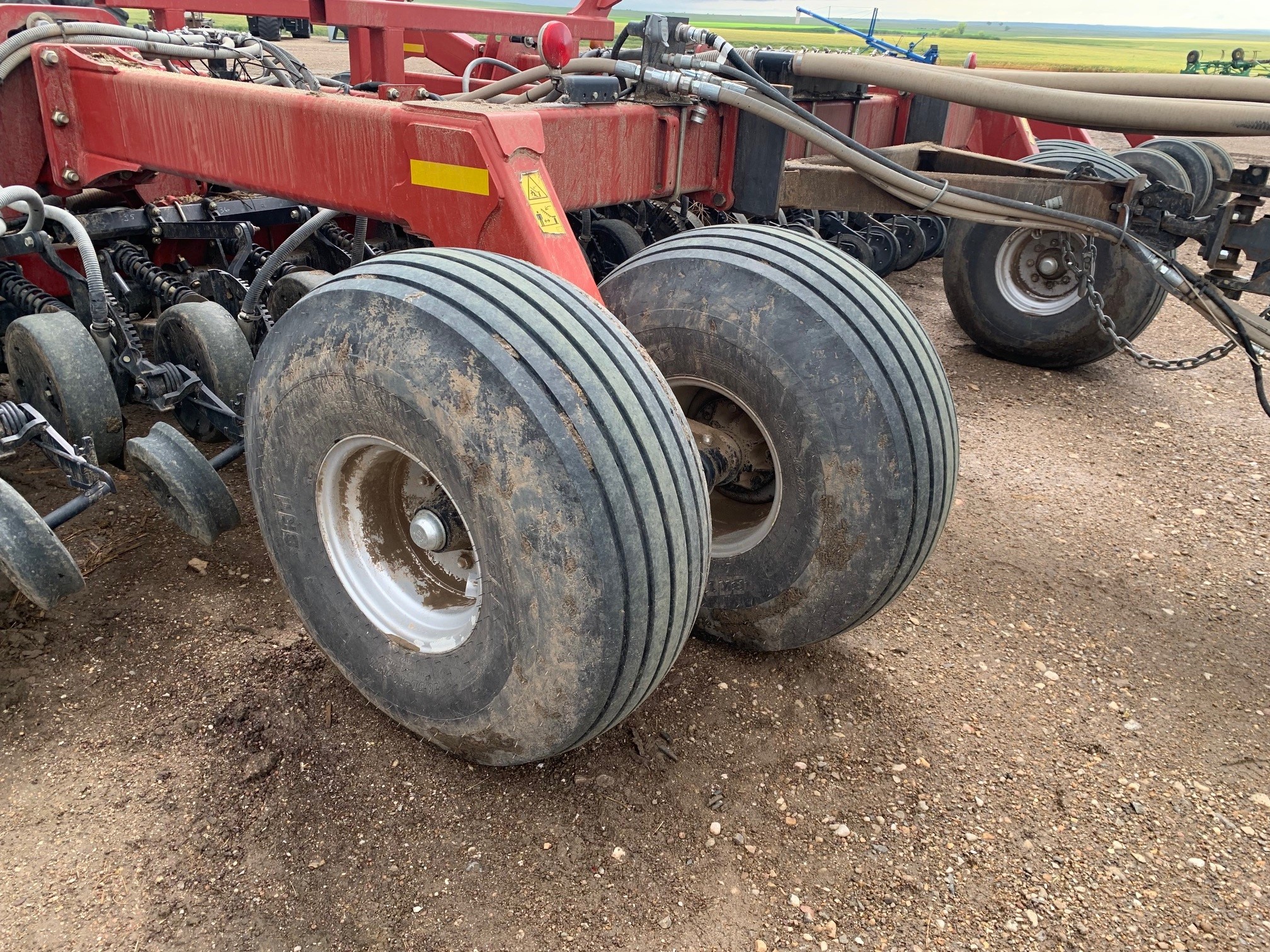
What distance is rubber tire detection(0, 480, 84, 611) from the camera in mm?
2090

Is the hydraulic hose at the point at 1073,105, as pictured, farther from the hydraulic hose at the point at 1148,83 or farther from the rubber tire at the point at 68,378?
the rubber tire at the point at 68,378

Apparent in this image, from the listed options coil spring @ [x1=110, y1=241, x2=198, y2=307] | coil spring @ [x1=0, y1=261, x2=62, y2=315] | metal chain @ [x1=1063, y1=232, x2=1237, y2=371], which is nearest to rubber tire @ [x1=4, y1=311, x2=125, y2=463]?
coil spring @ [x1=0, y1=261, x2=62, y2=315]

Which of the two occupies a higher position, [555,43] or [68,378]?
[555,43]

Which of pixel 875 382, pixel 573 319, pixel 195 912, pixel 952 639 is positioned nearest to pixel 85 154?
pixel 573 319

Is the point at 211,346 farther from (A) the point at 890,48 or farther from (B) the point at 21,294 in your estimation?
(A) the point at 890,48

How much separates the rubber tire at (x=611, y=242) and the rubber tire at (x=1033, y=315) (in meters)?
1.71

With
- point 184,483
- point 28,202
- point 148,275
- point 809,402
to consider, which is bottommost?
point 184,483

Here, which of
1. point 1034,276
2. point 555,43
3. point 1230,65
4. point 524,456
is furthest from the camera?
point 1230,65

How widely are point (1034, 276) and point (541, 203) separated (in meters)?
3.67

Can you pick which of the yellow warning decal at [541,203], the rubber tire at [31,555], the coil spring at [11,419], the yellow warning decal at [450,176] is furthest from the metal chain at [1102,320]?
the coil spring at [11,419]

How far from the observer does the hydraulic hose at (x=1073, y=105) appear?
2.41 meters

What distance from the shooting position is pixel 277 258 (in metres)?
3.05

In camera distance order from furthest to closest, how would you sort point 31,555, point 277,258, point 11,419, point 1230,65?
point 1230,65 → point 277,258 → point 11,419 → point 31,555

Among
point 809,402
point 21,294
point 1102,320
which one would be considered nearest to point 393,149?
point 809,402
